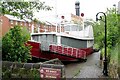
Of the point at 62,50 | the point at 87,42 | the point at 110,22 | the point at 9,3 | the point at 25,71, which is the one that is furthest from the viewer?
the point at 87,42

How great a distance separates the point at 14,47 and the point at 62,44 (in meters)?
3.28

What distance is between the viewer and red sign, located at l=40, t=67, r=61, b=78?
384 cm

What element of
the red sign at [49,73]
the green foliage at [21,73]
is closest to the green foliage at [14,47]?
the green foliage at [21,73]

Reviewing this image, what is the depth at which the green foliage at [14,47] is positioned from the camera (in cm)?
465

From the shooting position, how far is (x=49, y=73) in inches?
152

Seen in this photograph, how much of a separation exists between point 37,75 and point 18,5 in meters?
1.13

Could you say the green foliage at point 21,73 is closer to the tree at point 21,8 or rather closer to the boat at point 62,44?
the tree at point 21,8

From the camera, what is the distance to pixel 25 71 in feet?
13.2

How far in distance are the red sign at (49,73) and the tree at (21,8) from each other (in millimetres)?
893

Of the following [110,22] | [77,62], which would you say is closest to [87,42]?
[77,62]

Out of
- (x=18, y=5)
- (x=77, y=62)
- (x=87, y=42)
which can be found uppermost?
(x=18, y=5)

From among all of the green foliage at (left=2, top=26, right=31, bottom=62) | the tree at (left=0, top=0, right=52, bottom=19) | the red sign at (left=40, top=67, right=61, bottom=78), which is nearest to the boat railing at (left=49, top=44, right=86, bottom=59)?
the green foliage at (left=2, top=26, right=31, bottom=62)

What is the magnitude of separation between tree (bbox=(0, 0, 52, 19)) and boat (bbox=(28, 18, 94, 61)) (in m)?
3.05

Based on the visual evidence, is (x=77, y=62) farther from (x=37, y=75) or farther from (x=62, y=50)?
(x=37, y=75)
